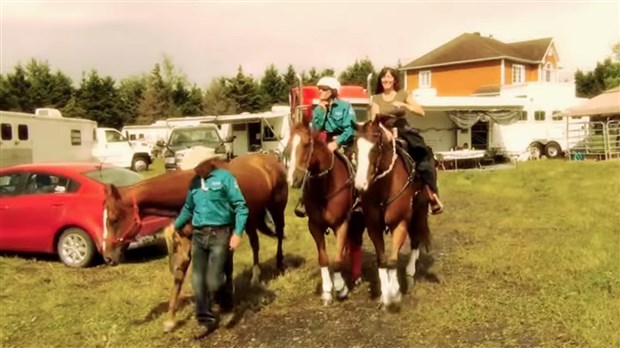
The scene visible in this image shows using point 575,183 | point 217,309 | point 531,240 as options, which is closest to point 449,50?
point 575,183

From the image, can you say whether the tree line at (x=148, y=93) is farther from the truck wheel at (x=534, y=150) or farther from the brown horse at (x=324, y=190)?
the brown horse at (x=324, y=190)

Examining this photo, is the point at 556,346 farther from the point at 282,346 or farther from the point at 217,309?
the point at 217,309

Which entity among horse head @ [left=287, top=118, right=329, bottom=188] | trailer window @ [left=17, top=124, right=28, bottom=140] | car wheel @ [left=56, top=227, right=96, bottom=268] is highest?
trailer window @ [left=17, top=124, right=28, bottom=140]

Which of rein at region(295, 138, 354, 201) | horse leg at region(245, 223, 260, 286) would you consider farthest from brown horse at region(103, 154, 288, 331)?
rein at region(295, 138, 354, 201)

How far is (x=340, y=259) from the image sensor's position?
6.99 meters

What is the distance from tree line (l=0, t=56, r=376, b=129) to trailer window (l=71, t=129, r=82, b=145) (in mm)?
26212

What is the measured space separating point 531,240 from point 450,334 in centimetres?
476

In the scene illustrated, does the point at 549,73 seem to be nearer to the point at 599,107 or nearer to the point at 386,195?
the point at 599,107

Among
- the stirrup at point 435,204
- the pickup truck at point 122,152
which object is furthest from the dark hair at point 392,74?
the pickup truck at point 122,152

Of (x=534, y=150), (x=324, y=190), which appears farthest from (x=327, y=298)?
(x=534, y=150)

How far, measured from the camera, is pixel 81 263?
959 centimetres

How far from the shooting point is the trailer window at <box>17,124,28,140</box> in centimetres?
2108

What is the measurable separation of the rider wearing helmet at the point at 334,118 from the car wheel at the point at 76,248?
4.55 m

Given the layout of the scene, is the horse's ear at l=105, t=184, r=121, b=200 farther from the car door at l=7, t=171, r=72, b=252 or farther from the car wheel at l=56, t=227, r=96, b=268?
the car door at l=7, t=171, r=72, b=252
